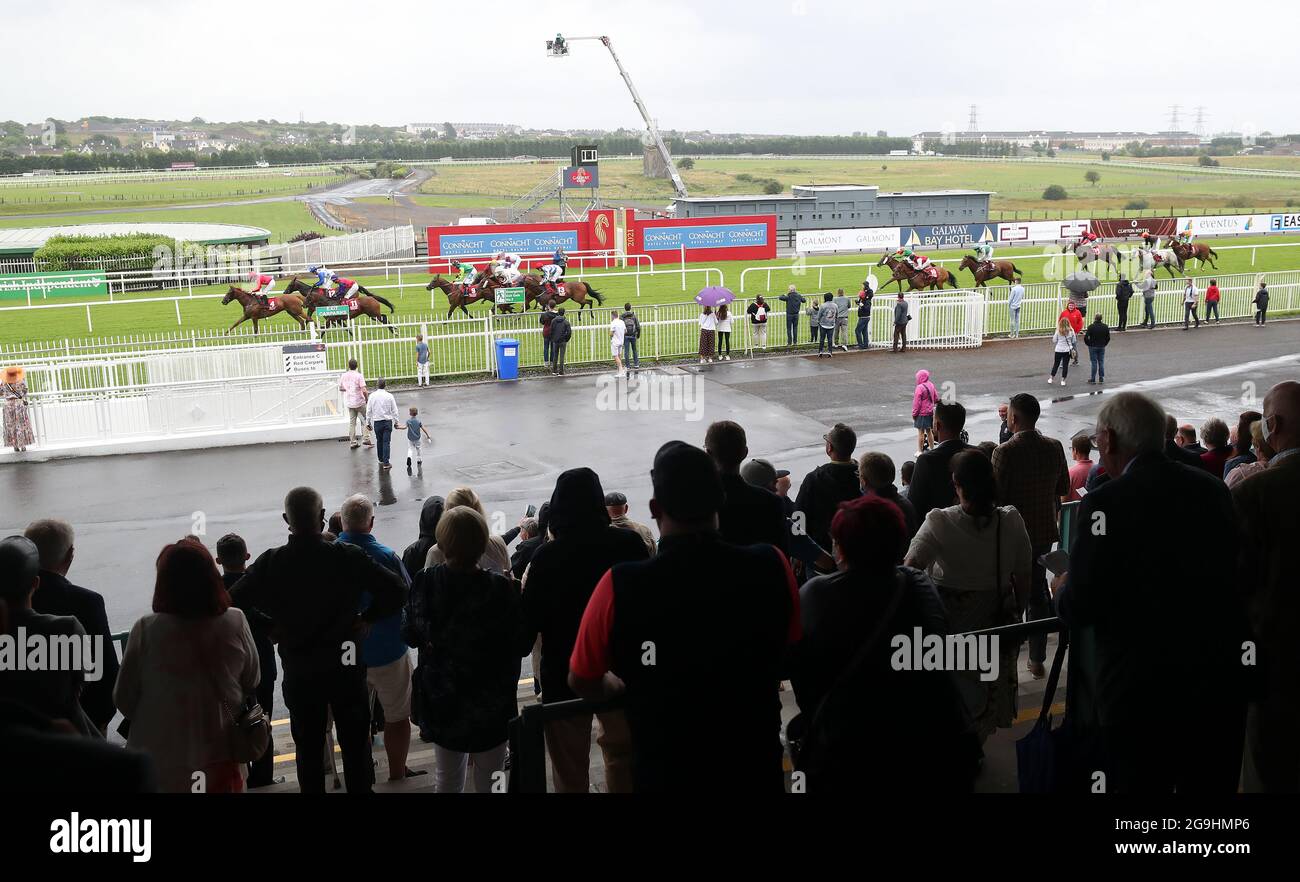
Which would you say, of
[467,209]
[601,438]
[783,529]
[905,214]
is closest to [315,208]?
[467,209]

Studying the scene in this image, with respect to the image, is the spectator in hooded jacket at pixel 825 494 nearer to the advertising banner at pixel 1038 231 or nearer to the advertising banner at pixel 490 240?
the advertising banner at pixel 490 240

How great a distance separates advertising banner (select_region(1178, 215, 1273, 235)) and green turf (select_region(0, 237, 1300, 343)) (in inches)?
245

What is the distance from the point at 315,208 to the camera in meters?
85.6

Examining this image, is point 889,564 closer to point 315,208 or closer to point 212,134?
point 315,208

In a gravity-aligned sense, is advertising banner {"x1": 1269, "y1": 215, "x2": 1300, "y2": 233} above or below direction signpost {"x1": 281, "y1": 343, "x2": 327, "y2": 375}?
above

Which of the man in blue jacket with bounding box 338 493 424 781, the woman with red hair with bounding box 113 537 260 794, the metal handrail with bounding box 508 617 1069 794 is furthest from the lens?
the man in blue jacket with bounding box 338 493 424 781

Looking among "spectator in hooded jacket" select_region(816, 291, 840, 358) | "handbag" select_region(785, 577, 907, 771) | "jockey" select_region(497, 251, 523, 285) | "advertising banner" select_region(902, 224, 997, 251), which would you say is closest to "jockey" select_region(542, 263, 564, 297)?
"jockey" select_region(497, 251, 523, 285)

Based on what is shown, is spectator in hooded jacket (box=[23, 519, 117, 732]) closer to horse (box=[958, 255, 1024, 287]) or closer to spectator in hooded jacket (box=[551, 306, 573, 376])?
spectator in hooded jacket (box=[551, 306, 573, 376])

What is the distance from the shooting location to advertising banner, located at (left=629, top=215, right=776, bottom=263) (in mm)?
44500

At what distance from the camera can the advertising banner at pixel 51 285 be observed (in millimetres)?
36375

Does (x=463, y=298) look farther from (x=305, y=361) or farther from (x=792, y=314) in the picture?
(x=305, y=361)

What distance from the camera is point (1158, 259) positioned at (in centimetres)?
3538

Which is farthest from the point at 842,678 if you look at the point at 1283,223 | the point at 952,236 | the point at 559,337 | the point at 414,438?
the point at 1283,223

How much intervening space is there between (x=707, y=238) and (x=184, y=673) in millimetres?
42172
